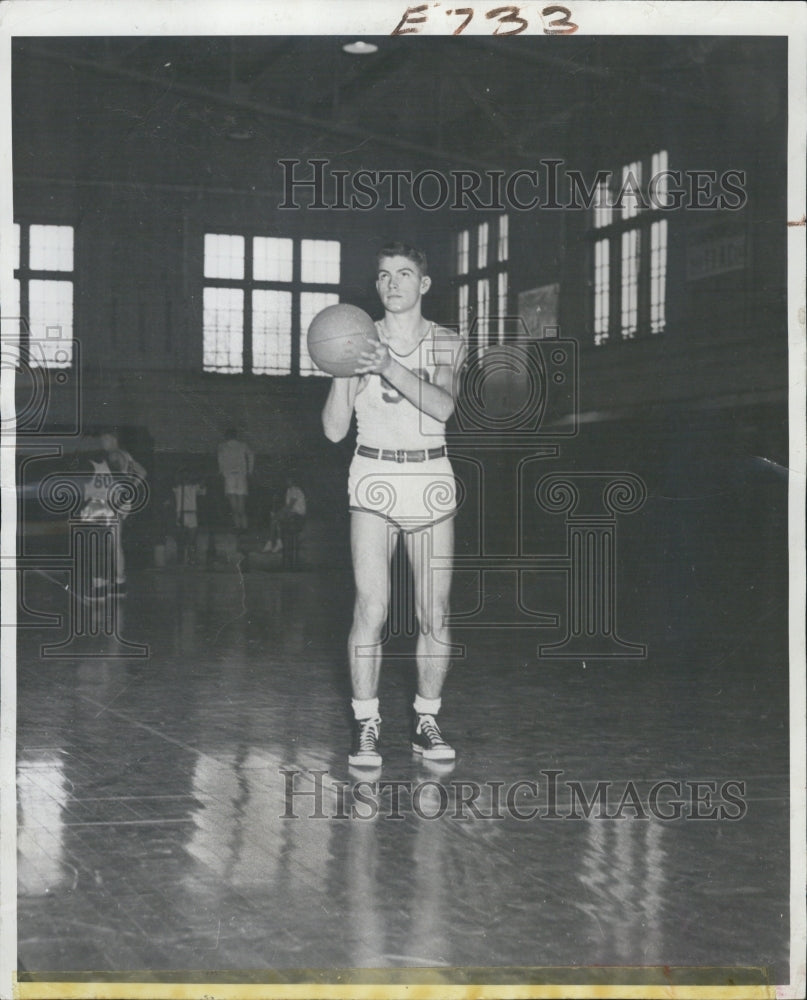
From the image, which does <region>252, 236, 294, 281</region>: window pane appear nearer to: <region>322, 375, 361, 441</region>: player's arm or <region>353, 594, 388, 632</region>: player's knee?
<region>322, 375, 361, 441</region>: player's arm

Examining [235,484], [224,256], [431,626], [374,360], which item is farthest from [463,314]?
[431,626]

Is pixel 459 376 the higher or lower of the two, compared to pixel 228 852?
higher

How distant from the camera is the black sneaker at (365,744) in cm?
306

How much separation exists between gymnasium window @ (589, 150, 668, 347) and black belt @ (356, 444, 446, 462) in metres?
0.60

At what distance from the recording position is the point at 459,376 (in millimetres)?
3021

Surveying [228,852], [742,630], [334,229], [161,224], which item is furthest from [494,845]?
[161,224]

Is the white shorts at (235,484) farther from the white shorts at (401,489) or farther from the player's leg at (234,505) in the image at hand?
the white shorts at (401,489)

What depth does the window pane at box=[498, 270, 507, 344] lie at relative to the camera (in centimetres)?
296

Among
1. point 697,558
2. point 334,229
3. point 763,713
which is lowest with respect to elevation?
point 763,713

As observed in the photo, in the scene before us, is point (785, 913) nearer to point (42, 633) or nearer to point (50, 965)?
point (50, 965)

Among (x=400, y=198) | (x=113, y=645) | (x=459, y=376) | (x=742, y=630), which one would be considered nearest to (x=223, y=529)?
(x=113, y=645)

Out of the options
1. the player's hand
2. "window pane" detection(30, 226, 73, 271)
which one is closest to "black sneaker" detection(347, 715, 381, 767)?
the player's hand

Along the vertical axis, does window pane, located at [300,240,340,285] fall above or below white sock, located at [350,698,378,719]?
above

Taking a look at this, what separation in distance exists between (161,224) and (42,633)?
133 cm
